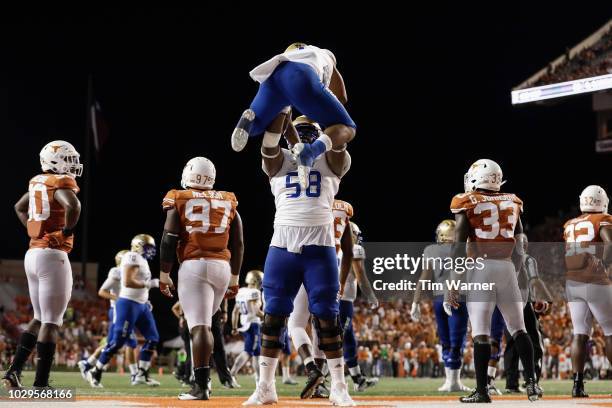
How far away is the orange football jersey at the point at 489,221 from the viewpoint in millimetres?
6953

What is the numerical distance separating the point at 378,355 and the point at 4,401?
561 inches

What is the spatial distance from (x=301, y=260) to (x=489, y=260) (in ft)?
5.92

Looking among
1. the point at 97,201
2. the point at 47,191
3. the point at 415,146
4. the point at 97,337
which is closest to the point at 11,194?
the point at 97,201

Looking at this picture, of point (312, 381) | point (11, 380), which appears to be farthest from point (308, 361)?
point (11, 380)

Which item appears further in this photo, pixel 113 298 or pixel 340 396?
pixel 113 298

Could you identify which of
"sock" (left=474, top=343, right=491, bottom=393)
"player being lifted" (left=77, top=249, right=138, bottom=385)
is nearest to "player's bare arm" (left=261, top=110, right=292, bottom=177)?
"sock" (left=474, top=343, right=491, bottom=393)

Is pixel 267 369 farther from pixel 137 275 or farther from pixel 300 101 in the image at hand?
pixel 137 275

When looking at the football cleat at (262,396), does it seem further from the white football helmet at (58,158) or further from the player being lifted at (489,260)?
the white football helmet at (58,158)

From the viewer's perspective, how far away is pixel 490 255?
7035 millimetres

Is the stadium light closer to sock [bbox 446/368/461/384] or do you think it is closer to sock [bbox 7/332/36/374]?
sock [bbox 446/368/461/384]

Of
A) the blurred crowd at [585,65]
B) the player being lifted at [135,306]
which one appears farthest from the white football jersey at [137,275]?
the blurred crowd at [585,65]

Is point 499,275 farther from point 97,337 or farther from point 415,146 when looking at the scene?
point 415,146

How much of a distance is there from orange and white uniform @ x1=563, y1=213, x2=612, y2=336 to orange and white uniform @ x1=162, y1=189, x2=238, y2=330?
3.61m

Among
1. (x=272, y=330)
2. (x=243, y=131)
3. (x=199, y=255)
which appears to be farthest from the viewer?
(x=199, y=255)
